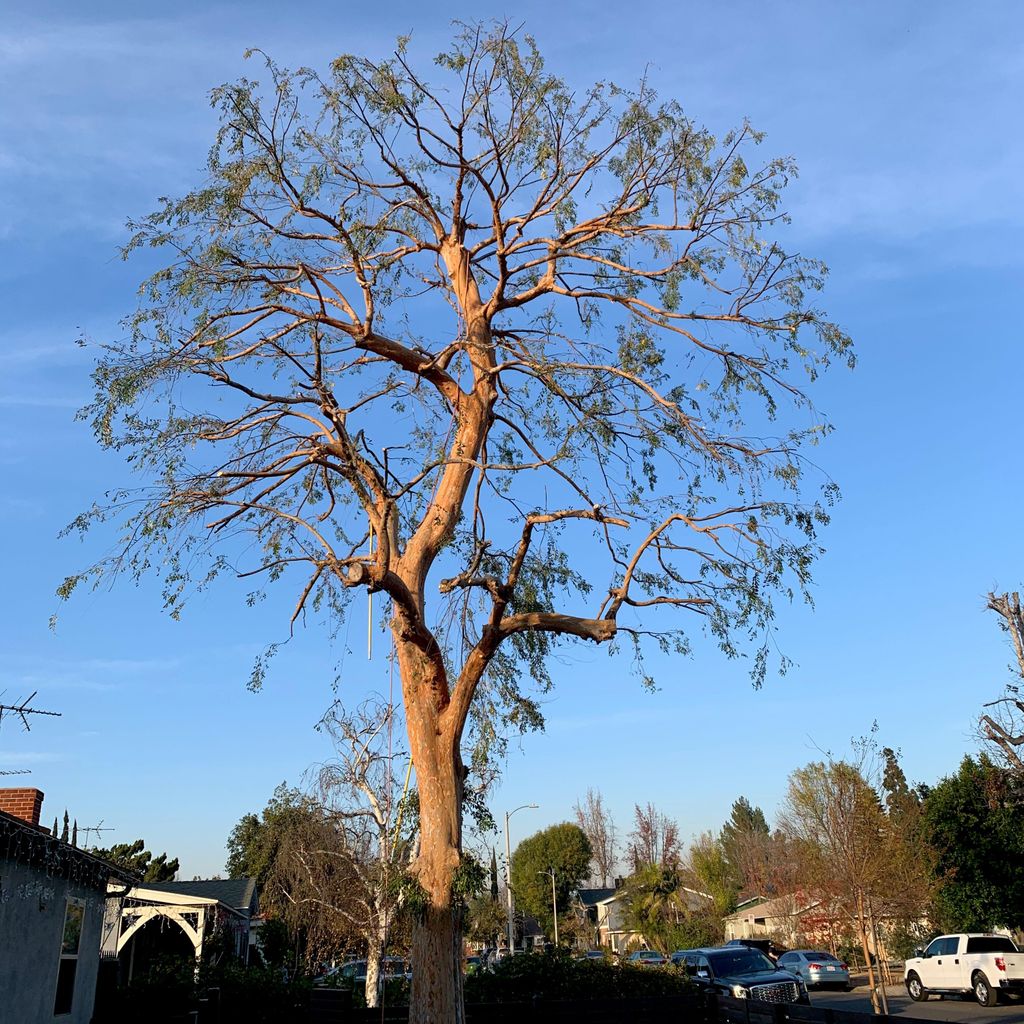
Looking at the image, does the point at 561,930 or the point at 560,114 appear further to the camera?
the point at 561,930

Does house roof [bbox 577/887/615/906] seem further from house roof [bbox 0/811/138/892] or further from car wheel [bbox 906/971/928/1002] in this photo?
house roof [bbox 0/811/138/892]

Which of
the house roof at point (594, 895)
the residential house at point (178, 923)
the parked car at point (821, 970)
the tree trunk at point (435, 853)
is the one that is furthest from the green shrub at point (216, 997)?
the house roof at point (594, 895)

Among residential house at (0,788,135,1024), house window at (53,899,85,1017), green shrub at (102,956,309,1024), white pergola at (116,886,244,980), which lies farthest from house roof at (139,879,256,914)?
house window at (53,899,85,1017)

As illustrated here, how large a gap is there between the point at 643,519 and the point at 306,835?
19535 mm

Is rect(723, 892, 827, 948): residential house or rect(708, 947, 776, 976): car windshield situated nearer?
rect(708, 947, 776, 976): car windshield

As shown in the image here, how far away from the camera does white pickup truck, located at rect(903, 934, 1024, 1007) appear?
901 inches

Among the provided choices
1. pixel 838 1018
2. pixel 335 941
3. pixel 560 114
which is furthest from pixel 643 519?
pixel 335 941

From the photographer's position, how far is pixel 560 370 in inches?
476

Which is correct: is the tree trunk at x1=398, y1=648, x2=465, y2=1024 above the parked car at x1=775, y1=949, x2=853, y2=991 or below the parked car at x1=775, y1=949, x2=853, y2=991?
above

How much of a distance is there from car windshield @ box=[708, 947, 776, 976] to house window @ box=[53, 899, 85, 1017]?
42.5 ft

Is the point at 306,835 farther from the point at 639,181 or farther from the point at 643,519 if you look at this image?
the point at 639,181

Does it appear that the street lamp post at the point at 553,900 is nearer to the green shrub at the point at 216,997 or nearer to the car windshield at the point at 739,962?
the car windshield at the point at 739,962

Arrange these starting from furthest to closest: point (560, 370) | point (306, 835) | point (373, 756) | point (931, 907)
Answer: point (931, 907), point (306, 835), point (373, 756), point (560, 370)

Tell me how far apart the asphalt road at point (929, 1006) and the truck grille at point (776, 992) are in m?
1.75
